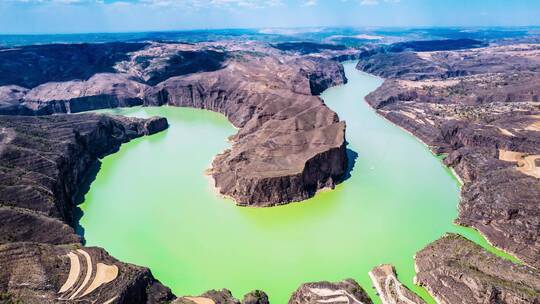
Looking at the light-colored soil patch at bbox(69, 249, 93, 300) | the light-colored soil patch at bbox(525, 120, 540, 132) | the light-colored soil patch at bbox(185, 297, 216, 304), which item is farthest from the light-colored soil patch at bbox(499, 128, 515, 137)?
the light-colored soil patch at bbox(69, 249, 93, 300)

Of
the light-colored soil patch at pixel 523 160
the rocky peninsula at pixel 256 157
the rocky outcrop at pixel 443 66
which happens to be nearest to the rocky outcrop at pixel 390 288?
the rocky peninsula at pixel 256 157

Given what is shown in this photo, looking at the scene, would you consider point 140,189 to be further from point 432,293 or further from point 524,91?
point 524,91

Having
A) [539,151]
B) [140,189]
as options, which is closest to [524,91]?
[539,151]

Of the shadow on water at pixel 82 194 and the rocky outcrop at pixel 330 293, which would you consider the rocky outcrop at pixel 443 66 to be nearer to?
the shadow on water at pixel 82 194

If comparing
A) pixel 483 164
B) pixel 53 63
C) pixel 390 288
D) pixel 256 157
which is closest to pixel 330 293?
pixel 390 288

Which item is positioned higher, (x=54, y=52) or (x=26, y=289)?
(x=54, y=52)

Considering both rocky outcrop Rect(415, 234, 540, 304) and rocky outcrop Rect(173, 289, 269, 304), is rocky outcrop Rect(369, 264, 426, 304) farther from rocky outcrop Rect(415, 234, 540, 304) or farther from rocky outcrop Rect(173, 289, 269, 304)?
rocky outcrop Rect(173, 289, 269, 304)

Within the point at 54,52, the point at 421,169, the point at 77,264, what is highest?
the point at 54,52

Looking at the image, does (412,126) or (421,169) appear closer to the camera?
(421,169)
